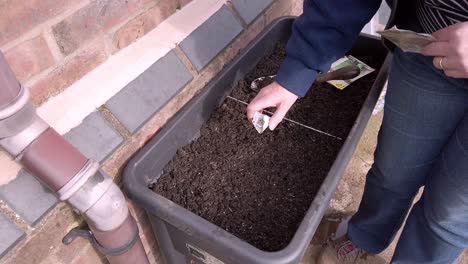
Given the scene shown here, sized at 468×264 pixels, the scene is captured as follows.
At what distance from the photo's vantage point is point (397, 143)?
110 centimetres

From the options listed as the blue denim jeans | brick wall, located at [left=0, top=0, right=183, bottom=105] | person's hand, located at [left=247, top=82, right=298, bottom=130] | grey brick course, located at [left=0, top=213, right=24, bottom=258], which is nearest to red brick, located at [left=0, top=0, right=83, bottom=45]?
brick wall, located at [left=0, top=0, right=183, bottom=105]

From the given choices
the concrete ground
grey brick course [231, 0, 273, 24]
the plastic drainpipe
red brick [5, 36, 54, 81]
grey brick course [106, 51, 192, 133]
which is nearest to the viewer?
the plastic drainpipe

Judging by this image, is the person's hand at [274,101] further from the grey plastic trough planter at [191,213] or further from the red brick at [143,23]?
the red brick at [143,23]

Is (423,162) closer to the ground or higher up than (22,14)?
closer to the ground

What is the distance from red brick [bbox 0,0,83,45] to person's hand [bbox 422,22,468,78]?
804 millimetres

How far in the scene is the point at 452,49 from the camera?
2.49 ft

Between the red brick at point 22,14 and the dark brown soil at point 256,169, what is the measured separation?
0.54 meters

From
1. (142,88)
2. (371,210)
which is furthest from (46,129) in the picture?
(371,210)

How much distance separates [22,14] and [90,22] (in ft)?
0.63

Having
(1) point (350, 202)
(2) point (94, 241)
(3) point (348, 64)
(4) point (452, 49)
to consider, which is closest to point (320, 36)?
(4) point (452, 49)

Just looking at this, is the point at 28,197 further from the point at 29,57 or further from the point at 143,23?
the point at 143,23

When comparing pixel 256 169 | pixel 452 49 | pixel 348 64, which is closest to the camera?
pixel 452 49

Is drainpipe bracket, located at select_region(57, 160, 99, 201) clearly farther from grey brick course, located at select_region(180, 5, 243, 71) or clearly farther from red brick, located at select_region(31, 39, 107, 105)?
grey brick course, located at select_region(180, 5, 243, 71)

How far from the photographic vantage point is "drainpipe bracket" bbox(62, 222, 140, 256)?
97 centimetres
